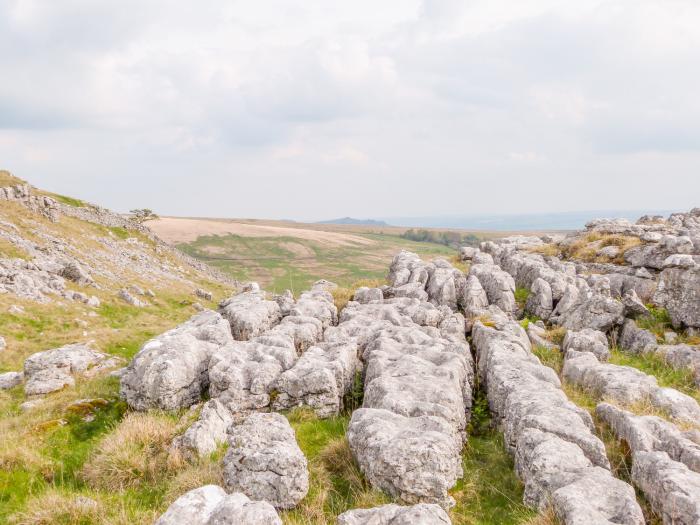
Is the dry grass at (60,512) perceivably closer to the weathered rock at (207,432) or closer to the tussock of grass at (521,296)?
the weathered rock at (207,432)

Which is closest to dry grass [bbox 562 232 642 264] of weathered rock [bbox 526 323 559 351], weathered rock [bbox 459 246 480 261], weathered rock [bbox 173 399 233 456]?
weathered rock [bbox 459 246 480 261]

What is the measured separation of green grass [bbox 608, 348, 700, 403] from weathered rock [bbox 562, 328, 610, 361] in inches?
27.9

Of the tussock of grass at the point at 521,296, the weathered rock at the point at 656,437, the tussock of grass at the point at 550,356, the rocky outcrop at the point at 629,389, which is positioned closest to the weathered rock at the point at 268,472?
the weathered rock at the point at 656,437

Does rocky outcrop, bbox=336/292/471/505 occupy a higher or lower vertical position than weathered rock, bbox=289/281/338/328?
lower

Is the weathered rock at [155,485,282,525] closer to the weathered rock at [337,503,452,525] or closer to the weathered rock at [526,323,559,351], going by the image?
the weathered rock at [337,503,452,525]

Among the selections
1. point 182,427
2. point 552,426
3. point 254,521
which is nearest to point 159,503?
point 182,427

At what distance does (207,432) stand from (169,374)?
3744 millimetres

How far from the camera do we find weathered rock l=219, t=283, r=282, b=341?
23797mm

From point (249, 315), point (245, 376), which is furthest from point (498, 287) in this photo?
point (245, 376)

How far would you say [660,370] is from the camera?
70.4ft

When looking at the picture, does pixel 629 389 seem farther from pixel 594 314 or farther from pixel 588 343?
pixel 594 314

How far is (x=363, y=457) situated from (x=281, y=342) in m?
8.82

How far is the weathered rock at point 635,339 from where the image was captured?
23719 millimetres

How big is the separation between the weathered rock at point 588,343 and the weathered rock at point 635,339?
5.16 ft
